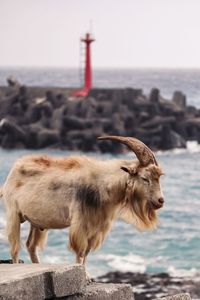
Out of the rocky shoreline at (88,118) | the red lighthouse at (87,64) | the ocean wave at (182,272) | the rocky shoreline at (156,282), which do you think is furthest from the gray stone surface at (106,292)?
the red lighthouse at (87,64)

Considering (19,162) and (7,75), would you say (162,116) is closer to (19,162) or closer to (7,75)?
(7,75)

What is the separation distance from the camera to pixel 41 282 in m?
5.00

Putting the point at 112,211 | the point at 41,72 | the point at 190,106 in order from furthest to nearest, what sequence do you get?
1. the point at 41,72
2. the point at 190,106
3. the point at 112,211

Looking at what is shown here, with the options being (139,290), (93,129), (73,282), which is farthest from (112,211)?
(93,129)

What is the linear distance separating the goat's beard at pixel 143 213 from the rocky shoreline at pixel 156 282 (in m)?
13.0

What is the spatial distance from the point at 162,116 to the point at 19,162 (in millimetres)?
27873

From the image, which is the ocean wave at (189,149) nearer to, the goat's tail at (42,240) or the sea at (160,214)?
the sea at (160,214)

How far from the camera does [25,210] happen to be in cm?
578

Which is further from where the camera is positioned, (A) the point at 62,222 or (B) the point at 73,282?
(A) the point at 62,222

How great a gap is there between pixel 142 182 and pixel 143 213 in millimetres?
156

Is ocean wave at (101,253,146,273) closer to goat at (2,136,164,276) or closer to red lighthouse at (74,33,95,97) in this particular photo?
red lighthouse at (74,33,95,97)

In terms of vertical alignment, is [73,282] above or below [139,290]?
above

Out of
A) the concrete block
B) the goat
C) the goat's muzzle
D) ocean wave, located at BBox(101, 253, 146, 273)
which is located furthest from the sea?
the concrete block

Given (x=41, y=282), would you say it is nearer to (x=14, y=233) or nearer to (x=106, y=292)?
(x=106, y=292)
